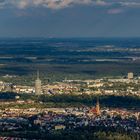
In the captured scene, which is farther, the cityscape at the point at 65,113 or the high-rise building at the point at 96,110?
the high-rise building at the point at 96,110

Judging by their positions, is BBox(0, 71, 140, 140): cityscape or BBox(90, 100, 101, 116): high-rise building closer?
BBox(0, 71, 140, 140): cityscape

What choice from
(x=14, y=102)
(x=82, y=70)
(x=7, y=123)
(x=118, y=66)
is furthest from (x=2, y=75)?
(x=7, y=123)

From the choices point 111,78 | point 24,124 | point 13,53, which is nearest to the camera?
point 24,124

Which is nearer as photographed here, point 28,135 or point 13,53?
point 28,135

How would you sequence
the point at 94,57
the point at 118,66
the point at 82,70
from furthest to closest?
the point at 94,57, the point at 118,66, the point at 82,70

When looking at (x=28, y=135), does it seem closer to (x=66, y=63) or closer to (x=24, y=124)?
(x=24, y=124)

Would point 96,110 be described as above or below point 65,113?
above

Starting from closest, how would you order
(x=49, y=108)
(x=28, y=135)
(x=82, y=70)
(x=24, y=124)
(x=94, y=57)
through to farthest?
(x=28, y=135) < (x=24, y=124) < (x=49, y=108) < (x=82, y=70) < (x=94, y=57)

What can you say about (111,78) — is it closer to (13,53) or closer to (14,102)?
(14,102)

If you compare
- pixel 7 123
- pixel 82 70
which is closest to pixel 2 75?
pixel 82 70
